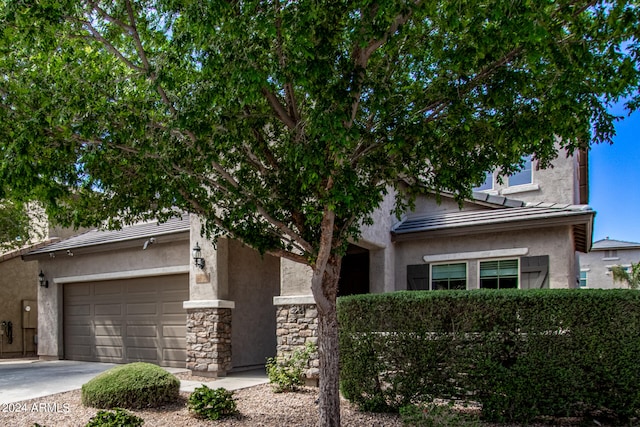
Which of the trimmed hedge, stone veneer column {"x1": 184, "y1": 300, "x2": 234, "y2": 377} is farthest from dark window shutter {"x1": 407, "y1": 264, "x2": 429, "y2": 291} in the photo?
the trimmed hedge

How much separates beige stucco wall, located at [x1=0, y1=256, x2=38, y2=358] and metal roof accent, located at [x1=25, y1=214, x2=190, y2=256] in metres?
2.54

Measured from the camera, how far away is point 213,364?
11.0 meters

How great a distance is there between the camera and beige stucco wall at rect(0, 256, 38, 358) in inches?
717

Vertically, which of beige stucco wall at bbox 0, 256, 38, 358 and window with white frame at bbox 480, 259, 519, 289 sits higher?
window with white frame at bbox 480, 259, 519, 289

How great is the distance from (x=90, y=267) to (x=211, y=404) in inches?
364

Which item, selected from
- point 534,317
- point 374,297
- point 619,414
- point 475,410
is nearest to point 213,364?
point 374,297

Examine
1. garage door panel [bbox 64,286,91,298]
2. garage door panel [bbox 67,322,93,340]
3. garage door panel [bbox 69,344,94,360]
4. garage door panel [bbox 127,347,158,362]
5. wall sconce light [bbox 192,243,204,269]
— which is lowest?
garage door panel [bbox 69,344,94,360]

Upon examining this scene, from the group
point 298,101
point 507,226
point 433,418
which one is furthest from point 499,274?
point 298,101

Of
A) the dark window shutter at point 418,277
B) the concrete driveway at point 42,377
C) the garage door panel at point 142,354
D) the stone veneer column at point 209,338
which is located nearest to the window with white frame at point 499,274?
the dark window shutter at point 418,277

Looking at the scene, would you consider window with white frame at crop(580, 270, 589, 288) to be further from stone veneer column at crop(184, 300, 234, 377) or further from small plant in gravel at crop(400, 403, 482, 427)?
small plant in gravel at crop(400, 403, 482, 427)

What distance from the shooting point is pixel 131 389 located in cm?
817

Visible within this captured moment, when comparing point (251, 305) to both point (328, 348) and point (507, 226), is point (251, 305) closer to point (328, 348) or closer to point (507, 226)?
point (507, 226)

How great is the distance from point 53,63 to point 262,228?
3.31 m

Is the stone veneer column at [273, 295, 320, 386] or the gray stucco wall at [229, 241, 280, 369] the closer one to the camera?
the stone veneer column at [273, 295, 320, 386]
